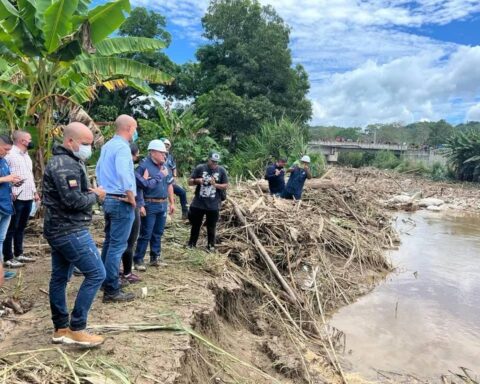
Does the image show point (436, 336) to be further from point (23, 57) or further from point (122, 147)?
point (23, 57)

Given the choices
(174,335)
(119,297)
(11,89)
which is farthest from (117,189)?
(11,89)

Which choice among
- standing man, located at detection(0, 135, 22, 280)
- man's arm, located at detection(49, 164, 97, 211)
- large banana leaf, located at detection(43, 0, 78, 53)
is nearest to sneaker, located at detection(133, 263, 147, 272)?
standing man, located at detection(0, 135, 22, 280)

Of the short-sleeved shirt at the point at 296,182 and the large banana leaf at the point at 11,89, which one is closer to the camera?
the large banana leaf at the point at 11,89

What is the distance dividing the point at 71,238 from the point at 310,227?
612 centimetres

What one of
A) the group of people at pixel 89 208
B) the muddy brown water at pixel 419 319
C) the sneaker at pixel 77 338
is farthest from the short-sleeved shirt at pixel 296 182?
the sneaker at pixel 77 338

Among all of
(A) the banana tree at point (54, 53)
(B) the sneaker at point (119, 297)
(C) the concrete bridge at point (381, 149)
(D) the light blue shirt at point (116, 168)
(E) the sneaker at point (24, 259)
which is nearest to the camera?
(D) the light blue shirt at point (116, 168)

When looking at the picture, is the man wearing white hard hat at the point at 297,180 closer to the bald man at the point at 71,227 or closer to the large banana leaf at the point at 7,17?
the large banana leaf at the point at 7,17

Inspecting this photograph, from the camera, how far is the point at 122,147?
409 centimetres

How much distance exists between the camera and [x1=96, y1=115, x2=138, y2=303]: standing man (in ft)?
13.5

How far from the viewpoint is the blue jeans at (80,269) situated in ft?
10.7

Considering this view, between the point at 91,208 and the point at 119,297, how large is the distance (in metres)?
1.45

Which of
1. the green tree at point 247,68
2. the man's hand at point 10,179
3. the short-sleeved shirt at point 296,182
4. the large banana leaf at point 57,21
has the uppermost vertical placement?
the green tree at point 247,68

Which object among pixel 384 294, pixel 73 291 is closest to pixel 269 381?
pixel 73 291

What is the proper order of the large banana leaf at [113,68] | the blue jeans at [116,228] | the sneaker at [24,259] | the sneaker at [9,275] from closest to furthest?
the blue jeans at [116,228]
the sneaker at [9,275]
the sneaker at [24,259]
the large banana leaf at [113,68]
